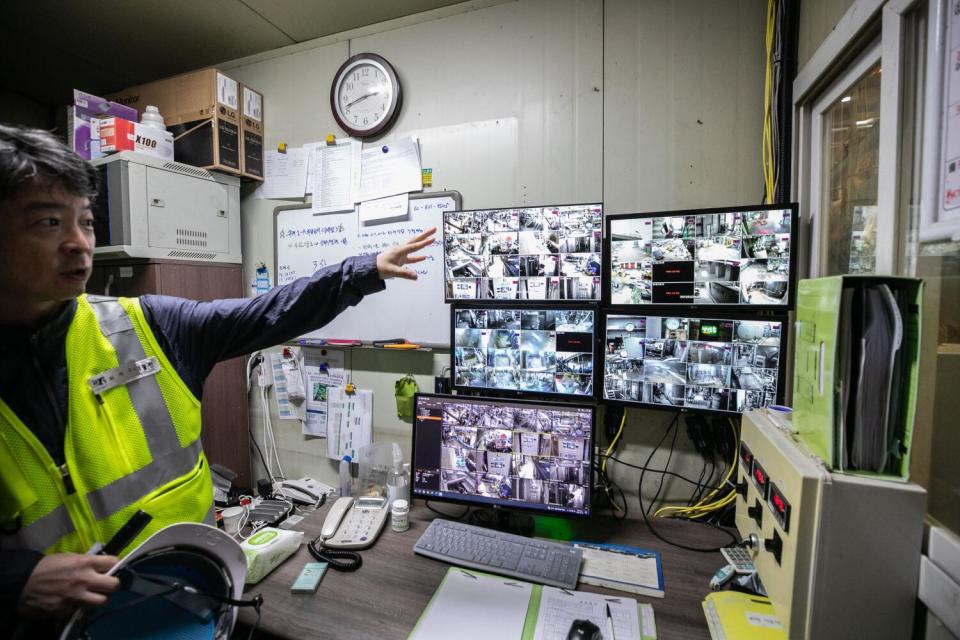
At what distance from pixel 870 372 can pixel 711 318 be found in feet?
2.09

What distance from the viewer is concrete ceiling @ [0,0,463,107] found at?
6.12 ft

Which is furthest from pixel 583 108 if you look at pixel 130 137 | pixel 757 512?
pixel 130 137

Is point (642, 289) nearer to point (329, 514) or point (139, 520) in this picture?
point (329, 514)

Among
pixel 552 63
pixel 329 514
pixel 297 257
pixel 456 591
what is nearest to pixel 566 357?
pixel 456 591

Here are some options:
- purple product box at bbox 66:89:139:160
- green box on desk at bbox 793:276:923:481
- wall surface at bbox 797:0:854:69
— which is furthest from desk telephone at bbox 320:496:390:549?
wall surface at bbox 797:0:854:69

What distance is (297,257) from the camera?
2160 mm

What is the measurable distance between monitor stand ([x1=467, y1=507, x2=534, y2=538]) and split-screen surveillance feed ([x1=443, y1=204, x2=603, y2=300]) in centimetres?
75

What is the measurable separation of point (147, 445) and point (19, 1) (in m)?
2.19

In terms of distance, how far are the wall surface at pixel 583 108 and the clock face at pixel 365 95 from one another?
63 millimetres

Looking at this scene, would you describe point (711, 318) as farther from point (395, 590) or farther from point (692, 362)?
point (395, 590)

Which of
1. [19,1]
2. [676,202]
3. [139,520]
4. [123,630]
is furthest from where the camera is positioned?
[19,1]

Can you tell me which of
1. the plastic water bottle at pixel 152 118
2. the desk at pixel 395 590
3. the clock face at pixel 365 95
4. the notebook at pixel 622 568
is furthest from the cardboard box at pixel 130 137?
the notebook at pixel 622 568

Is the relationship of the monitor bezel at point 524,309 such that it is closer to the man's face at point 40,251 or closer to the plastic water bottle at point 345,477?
the plastic water bottle at point 345,477

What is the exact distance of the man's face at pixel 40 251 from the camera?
88cm
